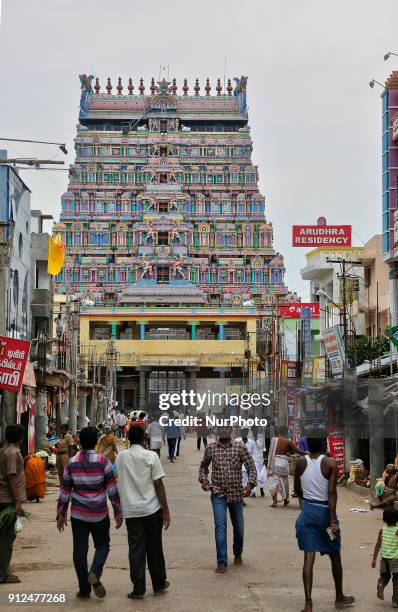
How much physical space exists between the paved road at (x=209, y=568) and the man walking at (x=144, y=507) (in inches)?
10.9

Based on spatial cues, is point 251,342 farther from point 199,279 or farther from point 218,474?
point 218,474

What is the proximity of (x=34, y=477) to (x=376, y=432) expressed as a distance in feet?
19.1

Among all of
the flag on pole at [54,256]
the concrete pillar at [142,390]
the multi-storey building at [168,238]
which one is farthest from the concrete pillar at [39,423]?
the concrete pillar at [142,390]

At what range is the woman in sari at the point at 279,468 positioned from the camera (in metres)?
16.8

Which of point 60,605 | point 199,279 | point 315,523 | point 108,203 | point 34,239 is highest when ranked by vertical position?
point 108,203

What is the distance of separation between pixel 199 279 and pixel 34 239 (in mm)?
45597

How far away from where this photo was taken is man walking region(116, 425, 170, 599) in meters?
8.66

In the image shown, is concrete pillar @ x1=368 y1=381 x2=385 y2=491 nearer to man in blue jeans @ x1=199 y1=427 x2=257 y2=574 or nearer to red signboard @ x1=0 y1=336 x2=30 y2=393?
red signboard @ x1=0 y1=336 x2=30 y2=393

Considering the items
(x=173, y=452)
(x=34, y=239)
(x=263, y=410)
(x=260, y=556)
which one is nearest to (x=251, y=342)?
(x=263, y=410)

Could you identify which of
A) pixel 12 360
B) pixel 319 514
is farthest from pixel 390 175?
pixel 319 514

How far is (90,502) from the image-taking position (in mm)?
8672

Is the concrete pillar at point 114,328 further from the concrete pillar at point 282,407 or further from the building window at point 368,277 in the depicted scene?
the concrete pillar at point 282,407

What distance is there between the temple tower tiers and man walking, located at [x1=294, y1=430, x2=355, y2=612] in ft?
217

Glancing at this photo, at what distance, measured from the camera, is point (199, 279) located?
257 ft
